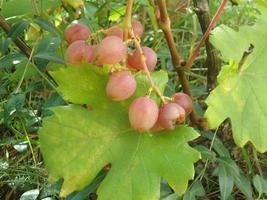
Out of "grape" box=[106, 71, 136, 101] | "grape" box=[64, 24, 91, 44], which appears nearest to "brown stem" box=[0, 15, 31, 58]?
"grape" box=[64, 24, 91, 44]

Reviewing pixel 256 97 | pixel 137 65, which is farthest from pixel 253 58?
pixel 137 65

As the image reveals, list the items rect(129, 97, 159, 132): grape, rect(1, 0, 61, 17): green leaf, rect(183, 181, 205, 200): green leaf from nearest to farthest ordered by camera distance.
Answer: rect(129, 97, 159, 132): grape, rect(183, 181, 205, 200): green leaf, rect(1, 0, 61, 17): green leaf

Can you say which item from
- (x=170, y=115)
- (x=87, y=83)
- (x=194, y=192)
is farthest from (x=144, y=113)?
(x=194, y=192)

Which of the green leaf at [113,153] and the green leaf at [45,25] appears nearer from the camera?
the green leaf at [113,153]

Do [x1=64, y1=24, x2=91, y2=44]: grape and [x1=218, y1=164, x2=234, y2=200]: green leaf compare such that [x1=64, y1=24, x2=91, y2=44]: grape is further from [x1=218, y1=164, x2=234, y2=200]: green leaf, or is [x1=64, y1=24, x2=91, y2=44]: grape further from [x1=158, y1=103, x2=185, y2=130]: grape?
[x1=218, y1=164, x2=234, y2=200]: green leaf

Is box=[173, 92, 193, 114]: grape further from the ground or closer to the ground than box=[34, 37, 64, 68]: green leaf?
further from the ground

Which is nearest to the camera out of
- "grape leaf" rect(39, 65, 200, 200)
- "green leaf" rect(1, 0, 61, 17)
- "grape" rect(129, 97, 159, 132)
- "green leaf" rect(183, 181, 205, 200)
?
"grape" rect(129, 97, 159, 132)

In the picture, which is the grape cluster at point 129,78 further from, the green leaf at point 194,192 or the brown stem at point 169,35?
the green leaf at point 194,192

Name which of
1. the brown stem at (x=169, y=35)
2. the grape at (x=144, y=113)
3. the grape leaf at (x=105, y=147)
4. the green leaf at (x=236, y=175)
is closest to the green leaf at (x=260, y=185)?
the green leaf at (x=236, y=175)
